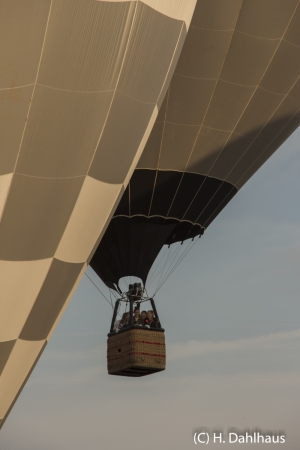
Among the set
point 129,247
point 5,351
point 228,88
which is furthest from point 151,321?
point 5,351

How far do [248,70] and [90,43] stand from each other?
4546mm

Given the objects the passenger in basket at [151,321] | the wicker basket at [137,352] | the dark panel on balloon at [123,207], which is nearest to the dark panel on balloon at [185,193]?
the dark panel on balloon at [123,207]

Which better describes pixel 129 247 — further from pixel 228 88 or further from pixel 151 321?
pixel 228 88

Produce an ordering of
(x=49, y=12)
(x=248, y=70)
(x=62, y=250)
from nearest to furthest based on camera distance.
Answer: (x=49, y=12) < (x=62, y=250) < (x=248, y=70)

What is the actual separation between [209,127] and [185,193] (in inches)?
36.7

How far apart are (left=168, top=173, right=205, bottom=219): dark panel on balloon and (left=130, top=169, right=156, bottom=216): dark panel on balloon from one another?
0.38 metres

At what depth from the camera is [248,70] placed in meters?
9.78

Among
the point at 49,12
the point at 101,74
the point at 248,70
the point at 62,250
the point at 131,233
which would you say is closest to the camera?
the point at 49,12

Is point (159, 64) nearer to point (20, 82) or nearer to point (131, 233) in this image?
point (20, 82)

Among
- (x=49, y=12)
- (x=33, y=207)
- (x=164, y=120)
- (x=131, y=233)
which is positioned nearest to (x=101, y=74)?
(x=49, y=12)

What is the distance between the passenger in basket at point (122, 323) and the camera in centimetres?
1000

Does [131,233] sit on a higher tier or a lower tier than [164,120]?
lower

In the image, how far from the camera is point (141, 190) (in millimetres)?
10156

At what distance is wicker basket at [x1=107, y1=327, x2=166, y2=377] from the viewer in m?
9.51
